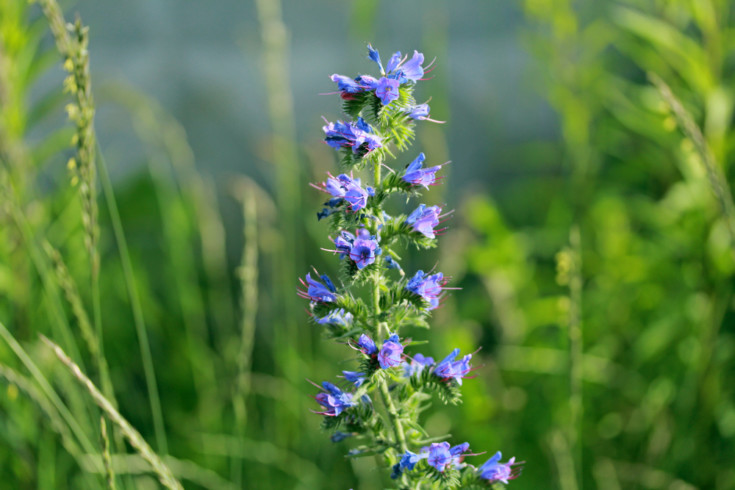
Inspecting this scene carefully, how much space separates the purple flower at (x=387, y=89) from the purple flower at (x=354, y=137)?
3 centimetres

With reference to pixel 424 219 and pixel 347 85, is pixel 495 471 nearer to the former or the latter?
pixel 424 219

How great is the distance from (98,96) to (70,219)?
1.08 feet

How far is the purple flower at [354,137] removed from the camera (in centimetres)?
72

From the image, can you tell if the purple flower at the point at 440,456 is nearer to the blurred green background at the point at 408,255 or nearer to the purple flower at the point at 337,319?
the purple flower at the point at 337,319

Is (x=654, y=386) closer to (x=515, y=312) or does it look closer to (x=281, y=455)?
(x=515, y=312)

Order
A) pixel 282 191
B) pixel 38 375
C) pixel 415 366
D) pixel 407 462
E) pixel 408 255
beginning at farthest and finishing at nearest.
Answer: pixel 408 255 → pixel 282 191 → pixel 38 375 → pixel 415 366 → pixel 407 462

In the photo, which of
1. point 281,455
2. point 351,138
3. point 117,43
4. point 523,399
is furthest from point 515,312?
point 117,43

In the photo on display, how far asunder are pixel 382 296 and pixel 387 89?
232mm

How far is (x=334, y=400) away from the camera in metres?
0.75

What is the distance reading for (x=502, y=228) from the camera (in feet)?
7.04

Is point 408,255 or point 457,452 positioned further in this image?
point 408,255

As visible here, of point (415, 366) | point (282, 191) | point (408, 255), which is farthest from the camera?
point (408, 255)

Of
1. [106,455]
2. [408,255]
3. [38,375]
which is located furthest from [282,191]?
[106,455]

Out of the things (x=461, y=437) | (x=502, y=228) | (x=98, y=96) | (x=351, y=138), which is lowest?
(x=351, y=138)
